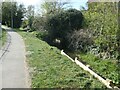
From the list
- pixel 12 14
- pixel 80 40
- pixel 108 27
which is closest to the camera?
pixel 108 27

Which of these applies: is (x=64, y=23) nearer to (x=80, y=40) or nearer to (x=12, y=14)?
(x=80, y=40)

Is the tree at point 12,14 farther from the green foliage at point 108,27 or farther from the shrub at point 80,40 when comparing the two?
the green foliage at point 108,27

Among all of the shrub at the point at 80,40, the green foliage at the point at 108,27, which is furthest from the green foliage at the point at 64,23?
the green foliage at the point at 108,27

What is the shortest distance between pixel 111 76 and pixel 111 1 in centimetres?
510

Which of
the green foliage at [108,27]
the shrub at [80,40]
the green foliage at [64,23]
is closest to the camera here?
the green foliage at [108,27]

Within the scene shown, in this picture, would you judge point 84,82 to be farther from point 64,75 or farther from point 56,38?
point 56,38

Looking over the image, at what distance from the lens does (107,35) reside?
15.3m

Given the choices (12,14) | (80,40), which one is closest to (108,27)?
(80,40)

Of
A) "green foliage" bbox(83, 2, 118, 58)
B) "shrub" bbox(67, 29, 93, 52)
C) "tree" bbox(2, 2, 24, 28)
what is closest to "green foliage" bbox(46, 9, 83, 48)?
"shrub" bbox(67, 29, 93, 52)

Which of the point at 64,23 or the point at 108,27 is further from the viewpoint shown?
the point at 64,23

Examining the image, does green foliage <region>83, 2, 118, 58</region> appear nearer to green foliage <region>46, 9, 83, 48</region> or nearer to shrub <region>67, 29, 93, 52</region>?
shrub <region>67, 29, 93, 52</region>

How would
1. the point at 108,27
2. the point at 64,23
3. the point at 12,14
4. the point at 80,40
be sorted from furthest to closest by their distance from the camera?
1. the point at 12,14
2. the point at 64,23
3. the point at 80,40
4. the point at 108,27

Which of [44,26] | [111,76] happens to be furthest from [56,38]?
[111,76]

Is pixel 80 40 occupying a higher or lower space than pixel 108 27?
lower
